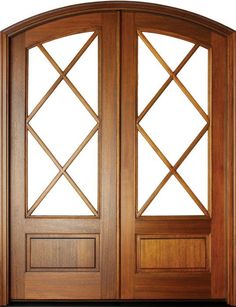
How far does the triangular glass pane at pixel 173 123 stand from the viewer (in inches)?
137

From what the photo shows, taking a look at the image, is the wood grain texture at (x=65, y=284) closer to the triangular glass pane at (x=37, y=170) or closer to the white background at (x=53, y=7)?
the triangular glass pane at (x=37, y=170)

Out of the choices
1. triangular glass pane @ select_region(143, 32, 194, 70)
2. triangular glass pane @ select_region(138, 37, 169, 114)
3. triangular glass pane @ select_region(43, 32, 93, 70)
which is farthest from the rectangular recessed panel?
triangular glass pane @ select_region(43, 32, 93, 70)

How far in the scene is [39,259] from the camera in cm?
347

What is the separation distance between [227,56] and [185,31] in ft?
1.13

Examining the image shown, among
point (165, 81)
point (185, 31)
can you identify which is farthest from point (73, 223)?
point (185, 31)

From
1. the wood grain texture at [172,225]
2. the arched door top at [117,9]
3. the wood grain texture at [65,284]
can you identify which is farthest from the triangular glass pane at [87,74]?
the wood grain texture at [65,284]

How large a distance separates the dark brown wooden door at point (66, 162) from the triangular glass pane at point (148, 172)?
0.60ft

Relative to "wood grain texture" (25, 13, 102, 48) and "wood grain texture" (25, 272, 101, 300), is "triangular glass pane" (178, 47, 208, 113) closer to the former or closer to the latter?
"wood grain texture" (25, 13, 102, 48)

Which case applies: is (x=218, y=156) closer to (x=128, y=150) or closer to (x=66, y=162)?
(x=128, y=150)

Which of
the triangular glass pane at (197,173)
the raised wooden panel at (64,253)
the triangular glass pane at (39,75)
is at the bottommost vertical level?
the raised wooden panel at (64,253)

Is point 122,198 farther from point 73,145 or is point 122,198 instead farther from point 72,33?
point 72,33

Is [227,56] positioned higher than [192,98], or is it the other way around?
[227,56]

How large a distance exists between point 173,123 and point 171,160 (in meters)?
0.27

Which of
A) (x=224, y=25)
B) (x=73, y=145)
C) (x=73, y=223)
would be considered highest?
(x=224, y=25)
